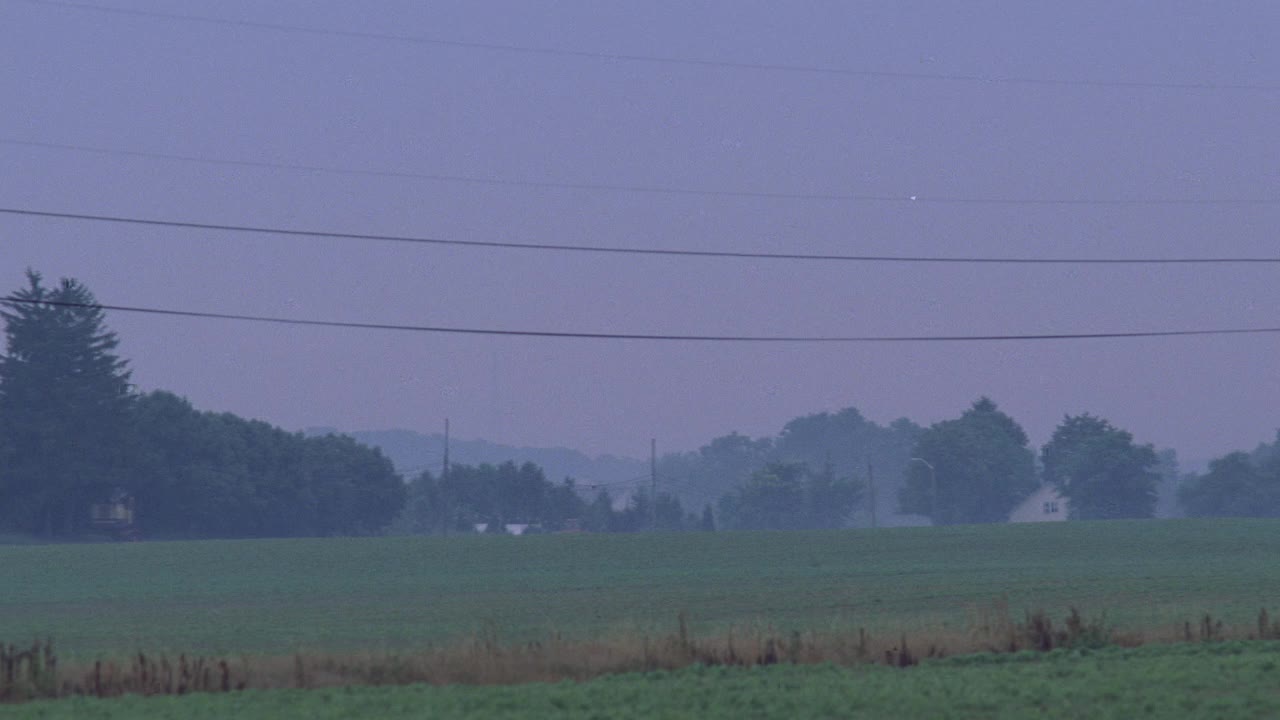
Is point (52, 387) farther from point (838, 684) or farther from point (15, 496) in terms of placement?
point (838, 684)

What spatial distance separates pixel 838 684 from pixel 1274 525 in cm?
7992

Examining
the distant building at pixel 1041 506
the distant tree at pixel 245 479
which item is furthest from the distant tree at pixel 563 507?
the distant building at pixel 1041 506

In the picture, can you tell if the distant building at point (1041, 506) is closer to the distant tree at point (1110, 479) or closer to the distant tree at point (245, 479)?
the distant tree at point (1110, 479)

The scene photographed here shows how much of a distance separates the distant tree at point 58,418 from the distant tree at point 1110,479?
108m

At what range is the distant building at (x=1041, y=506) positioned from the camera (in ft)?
615

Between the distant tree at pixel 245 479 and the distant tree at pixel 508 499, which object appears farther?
the distant tree at pixel 508 499

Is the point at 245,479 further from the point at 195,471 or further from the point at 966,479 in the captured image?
the point at 966,479

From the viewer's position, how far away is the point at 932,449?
19025 cm

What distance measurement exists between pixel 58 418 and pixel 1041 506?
118733 mm

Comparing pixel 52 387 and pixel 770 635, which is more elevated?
pixel 52 387

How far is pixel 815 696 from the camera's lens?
20438 millimetres

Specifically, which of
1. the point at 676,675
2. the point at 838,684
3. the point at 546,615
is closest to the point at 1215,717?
the point at 838,684

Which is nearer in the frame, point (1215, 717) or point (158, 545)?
point (1215, 717)

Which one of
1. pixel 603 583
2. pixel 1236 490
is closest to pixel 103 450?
pixel 603 583
